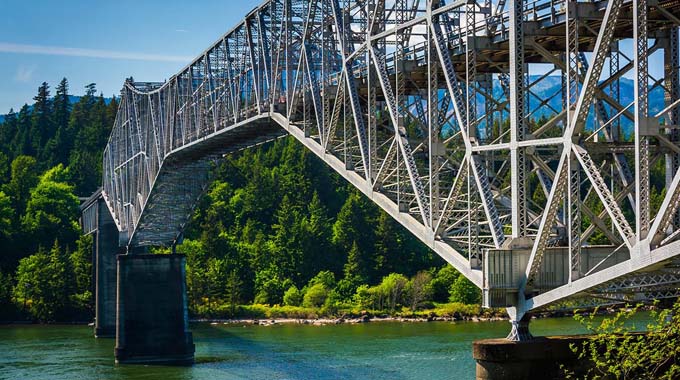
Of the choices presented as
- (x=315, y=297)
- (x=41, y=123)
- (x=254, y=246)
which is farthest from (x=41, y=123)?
(x=315, y=297)

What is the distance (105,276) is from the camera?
335 ft

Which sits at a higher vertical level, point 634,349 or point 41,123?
point 41,123

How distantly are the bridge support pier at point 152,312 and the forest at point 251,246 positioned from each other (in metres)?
35.3

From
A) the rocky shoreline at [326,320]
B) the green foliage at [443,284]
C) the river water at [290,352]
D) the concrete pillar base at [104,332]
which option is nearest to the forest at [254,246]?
the green foliage at [443,284]

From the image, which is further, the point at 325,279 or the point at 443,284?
the point at 325,279

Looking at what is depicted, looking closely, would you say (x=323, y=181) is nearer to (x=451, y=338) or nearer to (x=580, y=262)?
(x=451, y=338)

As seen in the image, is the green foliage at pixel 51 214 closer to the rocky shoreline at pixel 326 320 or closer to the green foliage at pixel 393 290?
the rocky shoreline at pixel 326 320

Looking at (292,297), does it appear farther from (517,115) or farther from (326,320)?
(517,115)

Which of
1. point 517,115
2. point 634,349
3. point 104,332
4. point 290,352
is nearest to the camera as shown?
point 634,349

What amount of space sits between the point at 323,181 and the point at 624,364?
129 metres

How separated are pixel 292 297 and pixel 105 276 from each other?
24100 mm

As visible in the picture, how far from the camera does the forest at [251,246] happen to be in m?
118

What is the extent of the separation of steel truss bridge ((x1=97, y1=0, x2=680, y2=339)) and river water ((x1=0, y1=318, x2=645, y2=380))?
14328 millimetres

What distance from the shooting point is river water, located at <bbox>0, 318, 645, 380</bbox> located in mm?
67000
